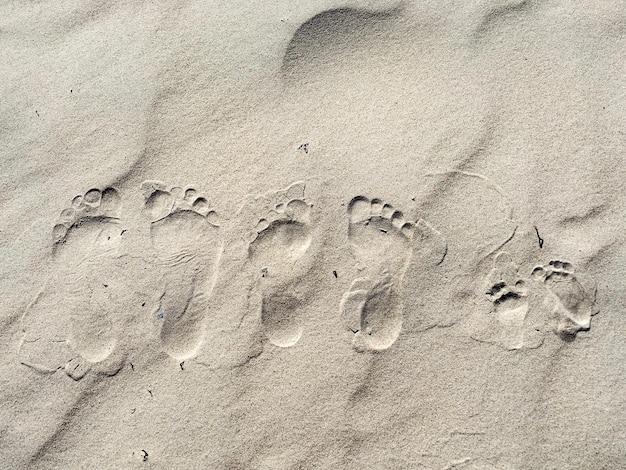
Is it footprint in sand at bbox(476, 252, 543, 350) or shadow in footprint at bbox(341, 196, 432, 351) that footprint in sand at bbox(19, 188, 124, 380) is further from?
footprint in sand at bbox(476, 252, 543, 350)

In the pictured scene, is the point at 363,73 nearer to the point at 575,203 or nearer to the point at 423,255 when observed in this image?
the point at 423,255

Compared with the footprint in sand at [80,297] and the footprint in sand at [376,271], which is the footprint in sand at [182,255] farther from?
the footprint in sand at [376,271]

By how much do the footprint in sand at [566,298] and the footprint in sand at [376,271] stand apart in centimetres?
50

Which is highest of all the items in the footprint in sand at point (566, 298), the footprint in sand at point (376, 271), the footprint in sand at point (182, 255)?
the footprint in sand at point (182, 255)

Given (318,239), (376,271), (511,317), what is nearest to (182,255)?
(318,239)

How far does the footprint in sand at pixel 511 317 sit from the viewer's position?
1.65 meters

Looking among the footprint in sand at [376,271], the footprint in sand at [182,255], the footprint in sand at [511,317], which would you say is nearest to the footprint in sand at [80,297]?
the footprint in sand at [182,255]

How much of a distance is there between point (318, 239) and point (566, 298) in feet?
3.01

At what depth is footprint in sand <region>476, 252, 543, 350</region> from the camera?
1646mm

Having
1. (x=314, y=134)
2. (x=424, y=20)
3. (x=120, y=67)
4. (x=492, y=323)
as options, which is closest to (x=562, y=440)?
(x=492, y=323)

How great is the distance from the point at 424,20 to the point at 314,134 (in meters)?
0.63

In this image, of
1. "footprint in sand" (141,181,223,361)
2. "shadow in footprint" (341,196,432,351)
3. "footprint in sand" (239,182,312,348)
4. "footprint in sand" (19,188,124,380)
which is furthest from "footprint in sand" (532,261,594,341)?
"footprint in sand" (19,188,124,380)

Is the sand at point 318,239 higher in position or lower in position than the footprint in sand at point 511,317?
higher

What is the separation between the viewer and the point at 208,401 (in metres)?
1.67
